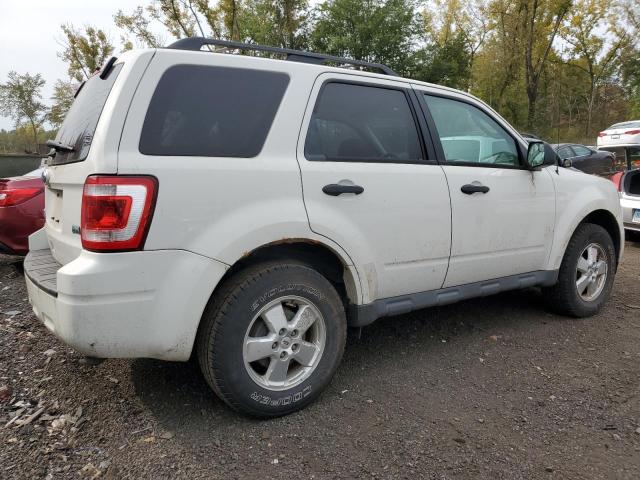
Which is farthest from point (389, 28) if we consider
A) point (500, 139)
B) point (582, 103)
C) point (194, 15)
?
point (582, 103)

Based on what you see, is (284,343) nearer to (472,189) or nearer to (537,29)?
(472,189)

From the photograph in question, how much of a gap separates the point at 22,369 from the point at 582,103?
5188 cm

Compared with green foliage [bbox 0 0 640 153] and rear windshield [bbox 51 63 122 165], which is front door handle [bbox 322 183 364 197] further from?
green foliage [bbox 0 0 640 153]

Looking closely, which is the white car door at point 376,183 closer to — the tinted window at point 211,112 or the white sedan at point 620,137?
the tinted window at point 211,112

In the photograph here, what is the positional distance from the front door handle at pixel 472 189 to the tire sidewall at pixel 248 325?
119 centimetres

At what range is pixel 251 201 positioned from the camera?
246cm

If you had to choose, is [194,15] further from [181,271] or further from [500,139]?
[181,271]

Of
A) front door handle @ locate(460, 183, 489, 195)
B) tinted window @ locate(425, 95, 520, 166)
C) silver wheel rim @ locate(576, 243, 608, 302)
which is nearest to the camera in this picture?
front door handle @ locate(460, 183, 489, 195)

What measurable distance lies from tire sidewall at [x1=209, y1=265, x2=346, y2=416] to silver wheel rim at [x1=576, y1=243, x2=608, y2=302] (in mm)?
2560

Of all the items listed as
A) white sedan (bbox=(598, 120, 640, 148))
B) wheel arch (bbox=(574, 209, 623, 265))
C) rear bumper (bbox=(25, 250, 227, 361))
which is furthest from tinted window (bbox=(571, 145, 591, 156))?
rear bumper (bbox=(25, 250, 227, 361))

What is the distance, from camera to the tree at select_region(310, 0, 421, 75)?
24.5 metres

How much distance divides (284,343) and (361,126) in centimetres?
134

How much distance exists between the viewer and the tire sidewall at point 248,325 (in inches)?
95.4

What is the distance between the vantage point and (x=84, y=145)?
2430 millimetres
